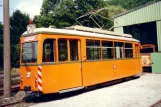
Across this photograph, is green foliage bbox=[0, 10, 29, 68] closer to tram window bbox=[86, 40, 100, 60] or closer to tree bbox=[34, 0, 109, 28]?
tree bbox=[34, 0, 109, 28]

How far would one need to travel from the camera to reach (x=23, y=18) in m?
37.7

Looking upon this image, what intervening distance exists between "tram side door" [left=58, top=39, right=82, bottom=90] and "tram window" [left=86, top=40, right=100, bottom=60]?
677mm

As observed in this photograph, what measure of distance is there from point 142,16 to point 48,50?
567 inches

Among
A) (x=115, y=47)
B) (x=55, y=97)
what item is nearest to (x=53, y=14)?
(x=115, y=47)

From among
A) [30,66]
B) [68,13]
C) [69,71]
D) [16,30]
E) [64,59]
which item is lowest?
[69,71]

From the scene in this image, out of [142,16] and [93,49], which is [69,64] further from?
[142,16]

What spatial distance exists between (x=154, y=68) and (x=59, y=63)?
12.0 metres

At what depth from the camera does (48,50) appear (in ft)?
31.2

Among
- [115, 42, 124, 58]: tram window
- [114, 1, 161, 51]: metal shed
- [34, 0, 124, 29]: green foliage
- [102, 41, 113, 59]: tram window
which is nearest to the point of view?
[102, 41, 113, 59]: tram window

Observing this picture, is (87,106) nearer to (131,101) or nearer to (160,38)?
(131,101)

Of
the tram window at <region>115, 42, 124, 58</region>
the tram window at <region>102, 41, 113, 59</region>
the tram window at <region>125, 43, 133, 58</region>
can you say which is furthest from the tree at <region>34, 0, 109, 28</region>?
the tram window at <region>102, 41, 113, 59</region>

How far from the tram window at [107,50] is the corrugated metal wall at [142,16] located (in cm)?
947

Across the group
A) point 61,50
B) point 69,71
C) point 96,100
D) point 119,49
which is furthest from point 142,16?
point 96,100

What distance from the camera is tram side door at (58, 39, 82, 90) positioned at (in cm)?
980
